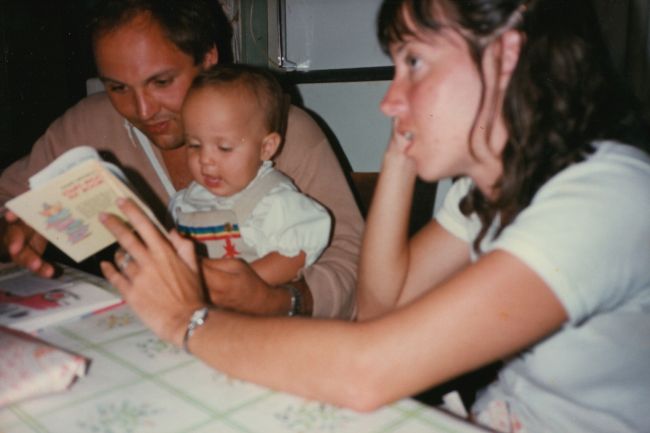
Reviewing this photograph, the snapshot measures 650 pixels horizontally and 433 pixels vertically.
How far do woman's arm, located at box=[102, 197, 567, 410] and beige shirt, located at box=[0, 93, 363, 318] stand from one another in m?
0.60

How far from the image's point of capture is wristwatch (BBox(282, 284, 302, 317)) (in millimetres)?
1351

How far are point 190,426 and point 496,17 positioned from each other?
780mm

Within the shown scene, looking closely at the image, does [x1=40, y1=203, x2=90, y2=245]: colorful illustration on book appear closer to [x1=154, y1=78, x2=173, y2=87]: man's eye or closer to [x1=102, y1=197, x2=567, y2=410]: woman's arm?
[x1=102, y1=197, x2=567, y2=410]: woman's arm

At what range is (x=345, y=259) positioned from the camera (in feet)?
4.91

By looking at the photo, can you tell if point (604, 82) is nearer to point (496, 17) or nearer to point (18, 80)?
point (496, 17)

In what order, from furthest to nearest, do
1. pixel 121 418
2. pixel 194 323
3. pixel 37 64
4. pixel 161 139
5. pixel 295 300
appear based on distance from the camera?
1. pixel 37 64
2. pixel 161 139
3. pixel 295 300
4. pixel 194 323
5. pixel 121 418

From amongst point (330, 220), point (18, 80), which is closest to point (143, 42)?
point (330, 220)

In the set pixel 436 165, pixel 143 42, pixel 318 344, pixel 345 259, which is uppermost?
pixel 143 42

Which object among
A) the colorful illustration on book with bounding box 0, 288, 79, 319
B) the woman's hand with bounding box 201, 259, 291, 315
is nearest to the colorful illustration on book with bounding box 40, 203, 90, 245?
A: the colorful illustration on book with bounding box 0, 288, 79, 319

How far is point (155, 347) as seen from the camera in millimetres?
937

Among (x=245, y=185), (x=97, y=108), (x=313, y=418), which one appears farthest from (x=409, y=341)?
(x=97, y=108)

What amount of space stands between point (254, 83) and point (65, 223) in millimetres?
670

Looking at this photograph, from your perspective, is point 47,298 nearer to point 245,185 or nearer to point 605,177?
point 245,185

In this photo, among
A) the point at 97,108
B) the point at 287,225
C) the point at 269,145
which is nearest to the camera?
the point at 287,225
